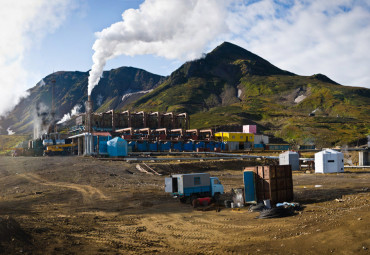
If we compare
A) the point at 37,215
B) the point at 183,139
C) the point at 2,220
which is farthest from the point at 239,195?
the point at 183,139

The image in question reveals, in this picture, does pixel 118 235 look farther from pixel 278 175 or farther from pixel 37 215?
pixel 278 175

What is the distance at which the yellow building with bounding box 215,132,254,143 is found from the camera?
81938mm

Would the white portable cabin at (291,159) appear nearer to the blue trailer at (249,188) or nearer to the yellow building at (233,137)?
the blue trailer at (249,188)

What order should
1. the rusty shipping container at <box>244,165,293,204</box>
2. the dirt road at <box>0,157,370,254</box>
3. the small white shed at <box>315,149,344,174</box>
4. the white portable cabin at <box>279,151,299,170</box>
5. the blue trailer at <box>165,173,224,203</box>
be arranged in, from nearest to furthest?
the dirt road at <box>0,157,370,254</box> → the rusty shipping container at <box>244,165,293,204</box> → the blue trailer at <box>165,173,224,203</box> → the small white shed at <box>315,149,344,174</box> → the white portable cabin at <box>279,151,299,170</box>

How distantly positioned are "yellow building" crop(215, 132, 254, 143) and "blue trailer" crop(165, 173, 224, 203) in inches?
2359

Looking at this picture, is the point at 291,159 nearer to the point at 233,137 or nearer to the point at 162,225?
the point at 162,225

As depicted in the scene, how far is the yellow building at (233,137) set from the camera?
8194cm

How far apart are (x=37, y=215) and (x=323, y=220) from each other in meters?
14.1

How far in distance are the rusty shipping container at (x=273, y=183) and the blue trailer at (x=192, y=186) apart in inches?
132

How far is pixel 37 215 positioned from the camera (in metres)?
16.8

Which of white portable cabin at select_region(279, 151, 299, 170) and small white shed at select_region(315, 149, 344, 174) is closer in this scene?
small white shed at select_region(315, 149, 344, 174)

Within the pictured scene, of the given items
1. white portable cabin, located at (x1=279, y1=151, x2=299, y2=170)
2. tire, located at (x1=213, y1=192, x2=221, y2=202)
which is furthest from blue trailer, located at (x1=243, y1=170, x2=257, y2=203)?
white portable cabin, located at (x1=279, y1=151, x2=299, y2=170)

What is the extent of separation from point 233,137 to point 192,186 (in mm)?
63315

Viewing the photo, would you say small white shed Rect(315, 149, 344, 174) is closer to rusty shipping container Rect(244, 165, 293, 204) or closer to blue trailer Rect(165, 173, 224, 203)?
rusty shipping container Rect(244, 165, 293, 204)
